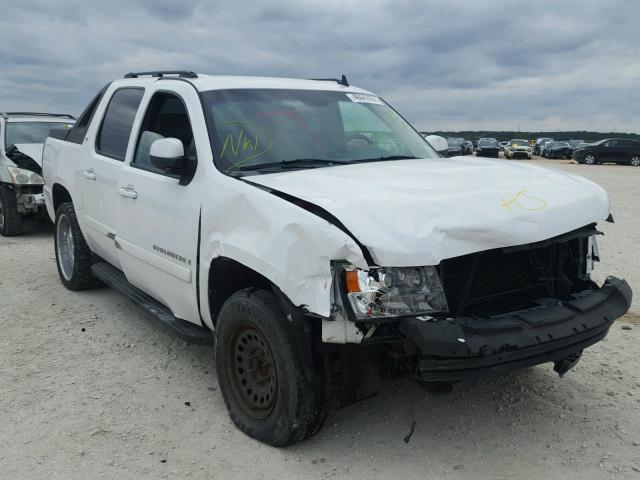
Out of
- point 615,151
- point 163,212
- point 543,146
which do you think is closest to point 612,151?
point 615,151

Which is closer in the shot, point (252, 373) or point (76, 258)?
point (252, 373)

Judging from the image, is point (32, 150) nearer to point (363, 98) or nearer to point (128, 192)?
point (128, 192)

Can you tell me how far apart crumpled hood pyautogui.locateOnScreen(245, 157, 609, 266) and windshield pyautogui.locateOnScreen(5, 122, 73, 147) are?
822 centimetres

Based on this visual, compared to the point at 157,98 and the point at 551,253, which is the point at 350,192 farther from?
the point at 157,98

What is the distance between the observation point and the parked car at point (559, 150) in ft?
141

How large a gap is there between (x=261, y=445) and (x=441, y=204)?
1.57 metres

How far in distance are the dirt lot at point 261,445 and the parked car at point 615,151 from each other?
3183 centimetres

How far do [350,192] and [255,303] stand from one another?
0.73m

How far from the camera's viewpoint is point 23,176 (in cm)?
904

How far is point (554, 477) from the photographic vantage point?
2.88 m

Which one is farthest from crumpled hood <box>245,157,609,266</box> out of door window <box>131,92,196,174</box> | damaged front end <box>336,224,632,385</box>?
door window <box>131,92,196,174</box>

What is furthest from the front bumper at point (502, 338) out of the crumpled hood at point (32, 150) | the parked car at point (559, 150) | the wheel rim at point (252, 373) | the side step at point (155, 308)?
the parked car at point (559, 150)

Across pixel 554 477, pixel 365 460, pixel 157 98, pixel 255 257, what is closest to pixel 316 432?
pixel 365 460

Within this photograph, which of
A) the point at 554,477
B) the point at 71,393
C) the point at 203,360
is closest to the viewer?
the point at 554,477
